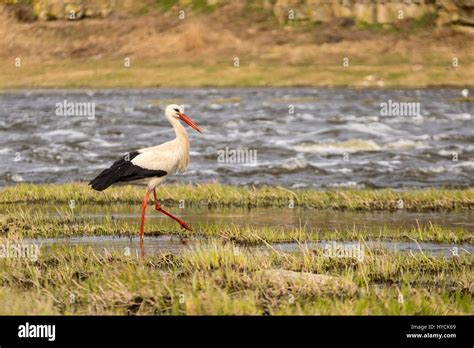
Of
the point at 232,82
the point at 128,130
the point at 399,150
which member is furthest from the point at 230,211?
the point at 232,82

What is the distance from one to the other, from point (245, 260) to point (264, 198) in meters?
9.15

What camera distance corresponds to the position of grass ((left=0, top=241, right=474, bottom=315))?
11.0m

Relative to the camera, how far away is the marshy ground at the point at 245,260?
36.8ft

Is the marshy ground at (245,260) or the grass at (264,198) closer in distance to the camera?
the marshy ground at (245,260)

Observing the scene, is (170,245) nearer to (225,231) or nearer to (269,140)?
(225,231)

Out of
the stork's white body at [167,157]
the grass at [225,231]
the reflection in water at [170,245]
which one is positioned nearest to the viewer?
the reflection in water at [170,245]

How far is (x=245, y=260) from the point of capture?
42.2 feet

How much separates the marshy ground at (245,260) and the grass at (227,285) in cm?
2

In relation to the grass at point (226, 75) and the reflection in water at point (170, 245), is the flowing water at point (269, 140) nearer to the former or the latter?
the reflection in water at point (170, 245)

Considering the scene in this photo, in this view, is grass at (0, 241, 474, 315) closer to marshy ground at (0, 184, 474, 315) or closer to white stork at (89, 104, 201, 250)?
marshy ground at (0, 184, 474, 315)

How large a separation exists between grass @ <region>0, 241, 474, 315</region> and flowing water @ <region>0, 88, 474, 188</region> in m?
16.6

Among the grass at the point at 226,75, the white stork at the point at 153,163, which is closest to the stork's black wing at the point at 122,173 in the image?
the white stork at the point at 153,163

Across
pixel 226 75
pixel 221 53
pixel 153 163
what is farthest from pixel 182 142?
pixel 221 53

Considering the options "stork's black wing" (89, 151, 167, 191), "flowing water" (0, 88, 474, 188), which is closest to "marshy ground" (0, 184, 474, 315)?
"stork's black wing" (89, 151, 167, 191)
